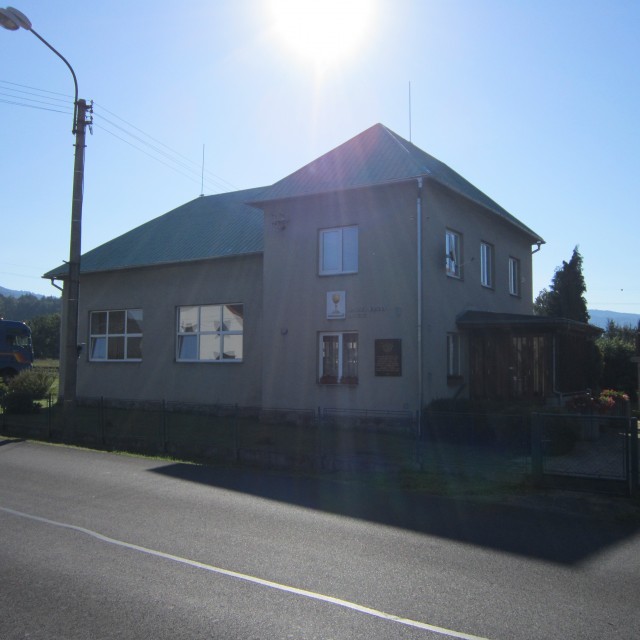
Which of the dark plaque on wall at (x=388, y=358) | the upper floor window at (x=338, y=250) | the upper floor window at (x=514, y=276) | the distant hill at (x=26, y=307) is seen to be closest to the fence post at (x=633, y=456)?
the dark plaque on wall at (x=388, y=358)

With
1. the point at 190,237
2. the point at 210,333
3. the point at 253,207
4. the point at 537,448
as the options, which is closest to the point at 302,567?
the point at 537,448

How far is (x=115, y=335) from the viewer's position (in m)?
23.7

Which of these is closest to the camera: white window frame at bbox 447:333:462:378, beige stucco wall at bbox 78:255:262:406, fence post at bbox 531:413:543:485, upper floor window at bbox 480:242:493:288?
fence post at bbox 531:413:543:485

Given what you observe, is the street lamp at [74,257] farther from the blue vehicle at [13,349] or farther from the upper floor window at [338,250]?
the blue vehicle at [13,349]

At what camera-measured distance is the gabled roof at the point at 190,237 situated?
2164cm

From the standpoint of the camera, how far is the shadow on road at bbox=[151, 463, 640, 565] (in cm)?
714

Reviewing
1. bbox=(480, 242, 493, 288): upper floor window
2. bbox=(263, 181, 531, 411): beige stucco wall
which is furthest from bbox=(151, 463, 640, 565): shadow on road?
bbox=(480, 242, 493, 288): upper floor window

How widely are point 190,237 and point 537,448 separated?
53.1ft

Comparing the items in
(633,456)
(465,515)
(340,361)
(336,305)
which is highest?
(336,305)

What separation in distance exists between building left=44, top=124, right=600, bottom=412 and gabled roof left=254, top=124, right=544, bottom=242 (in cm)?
6

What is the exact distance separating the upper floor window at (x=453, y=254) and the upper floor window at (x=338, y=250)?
256cm

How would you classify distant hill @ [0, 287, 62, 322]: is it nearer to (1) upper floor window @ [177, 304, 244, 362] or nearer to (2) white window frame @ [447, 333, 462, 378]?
(1) upper floor window @ [177, 304, 244, 362]

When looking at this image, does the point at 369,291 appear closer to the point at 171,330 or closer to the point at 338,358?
the point at 338,358

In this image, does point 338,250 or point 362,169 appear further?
point 338,250
